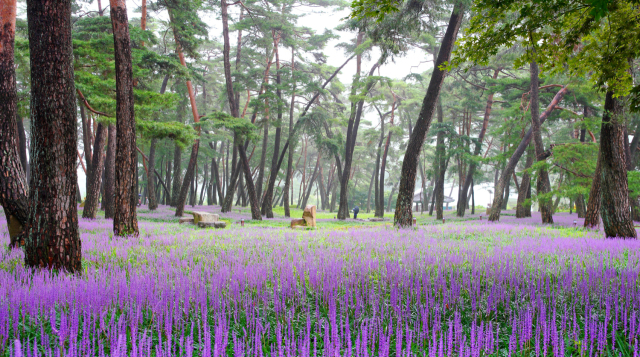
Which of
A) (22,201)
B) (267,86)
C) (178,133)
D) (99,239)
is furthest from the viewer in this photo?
(267,86)

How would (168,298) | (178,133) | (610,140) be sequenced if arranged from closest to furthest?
1. (168,298)
2. (610,140)
3. (178,133)

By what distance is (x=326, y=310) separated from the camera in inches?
134

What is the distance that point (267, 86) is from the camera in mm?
19203

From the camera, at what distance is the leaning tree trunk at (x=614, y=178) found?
8.91m

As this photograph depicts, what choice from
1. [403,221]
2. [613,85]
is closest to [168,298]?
[613,85]

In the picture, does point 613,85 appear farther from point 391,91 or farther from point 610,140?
point 391,91

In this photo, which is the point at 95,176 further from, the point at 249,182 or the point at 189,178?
the point at 249,182

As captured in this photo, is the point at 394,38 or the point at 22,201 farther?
the point at 394,38

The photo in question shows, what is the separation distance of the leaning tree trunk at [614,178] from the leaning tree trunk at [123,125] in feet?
41.0

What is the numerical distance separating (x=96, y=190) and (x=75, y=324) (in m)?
14.0

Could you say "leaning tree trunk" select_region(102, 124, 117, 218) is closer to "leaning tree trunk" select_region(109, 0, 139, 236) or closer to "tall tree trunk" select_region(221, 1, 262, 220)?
"tall tree trunk" select_region(221, 1, 262, 220)

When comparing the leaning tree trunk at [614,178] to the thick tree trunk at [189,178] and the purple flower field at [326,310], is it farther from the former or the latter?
the thick tree trunk at [189,178]

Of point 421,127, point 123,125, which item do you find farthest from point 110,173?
point 421,127

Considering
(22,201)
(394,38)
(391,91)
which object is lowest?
(22,201)
